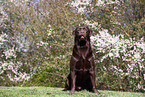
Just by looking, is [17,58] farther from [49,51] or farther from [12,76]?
[49,51]

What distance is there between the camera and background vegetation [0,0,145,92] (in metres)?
6.97

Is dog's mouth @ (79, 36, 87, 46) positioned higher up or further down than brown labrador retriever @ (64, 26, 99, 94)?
higher up

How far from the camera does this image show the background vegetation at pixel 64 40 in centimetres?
697

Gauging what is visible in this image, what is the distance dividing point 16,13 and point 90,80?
246 inches

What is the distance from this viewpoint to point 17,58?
357 inches

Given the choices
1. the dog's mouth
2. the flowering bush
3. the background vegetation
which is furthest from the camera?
the background vegetation

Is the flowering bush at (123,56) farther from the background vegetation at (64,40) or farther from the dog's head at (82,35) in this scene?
the dog's head at (82,35)

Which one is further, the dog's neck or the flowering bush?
the flowering bush

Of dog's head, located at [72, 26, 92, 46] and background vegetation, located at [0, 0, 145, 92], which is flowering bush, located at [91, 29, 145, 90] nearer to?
background vegetation, located at [0, 0, 145, 92]

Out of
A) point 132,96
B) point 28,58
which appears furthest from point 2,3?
point 132,96

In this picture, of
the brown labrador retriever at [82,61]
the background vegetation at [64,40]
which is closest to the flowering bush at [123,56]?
the background vegetation at [64,40]

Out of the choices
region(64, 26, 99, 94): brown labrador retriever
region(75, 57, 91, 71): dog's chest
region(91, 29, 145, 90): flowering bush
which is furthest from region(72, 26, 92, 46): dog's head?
region(91, 29, 145, 90): flowering bush

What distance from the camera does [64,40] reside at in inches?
314

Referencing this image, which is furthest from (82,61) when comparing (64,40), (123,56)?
(64,40)
